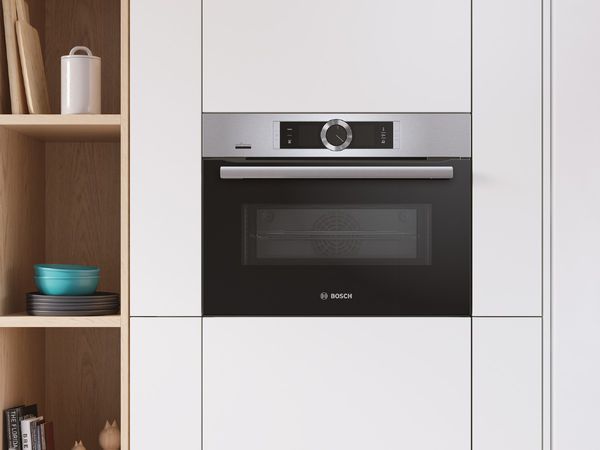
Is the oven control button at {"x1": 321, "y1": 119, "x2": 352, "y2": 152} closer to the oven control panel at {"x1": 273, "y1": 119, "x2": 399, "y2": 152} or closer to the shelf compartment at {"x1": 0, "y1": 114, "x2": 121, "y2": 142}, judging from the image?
the oven control panel at {"x1": 273, "y1": 119, "x2": 399, "y2": 152}

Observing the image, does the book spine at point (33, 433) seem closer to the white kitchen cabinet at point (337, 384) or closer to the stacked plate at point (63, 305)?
the stacked plate at point (63, 305)

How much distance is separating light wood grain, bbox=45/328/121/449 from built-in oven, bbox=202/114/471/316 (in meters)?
0.67

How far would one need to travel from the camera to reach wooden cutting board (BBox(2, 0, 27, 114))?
1933mm

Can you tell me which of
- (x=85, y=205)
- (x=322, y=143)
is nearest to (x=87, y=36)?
(x=85, y=205)

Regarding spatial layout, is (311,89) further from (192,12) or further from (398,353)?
(398,353)

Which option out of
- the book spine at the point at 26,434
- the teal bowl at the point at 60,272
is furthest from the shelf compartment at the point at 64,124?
the book spine at the point at 26,434

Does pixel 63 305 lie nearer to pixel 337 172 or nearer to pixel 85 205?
pixel 85 205

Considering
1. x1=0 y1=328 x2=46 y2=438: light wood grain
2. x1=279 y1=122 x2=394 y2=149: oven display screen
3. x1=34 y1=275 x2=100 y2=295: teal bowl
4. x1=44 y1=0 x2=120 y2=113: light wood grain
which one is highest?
x1=44 y1=0 x2=120 y2=113: light wood grain

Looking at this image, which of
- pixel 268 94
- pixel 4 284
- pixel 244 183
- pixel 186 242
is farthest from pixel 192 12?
pixel 4 284

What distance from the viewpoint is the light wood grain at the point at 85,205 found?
2354 mm

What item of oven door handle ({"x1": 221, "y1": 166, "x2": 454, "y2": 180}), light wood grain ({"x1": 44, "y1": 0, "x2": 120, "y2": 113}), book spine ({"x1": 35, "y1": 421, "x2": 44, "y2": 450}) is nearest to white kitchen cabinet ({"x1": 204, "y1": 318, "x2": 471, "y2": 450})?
oven door handle ({"x1": 221, "y1": 166, "x2": 454, "y2": 180})

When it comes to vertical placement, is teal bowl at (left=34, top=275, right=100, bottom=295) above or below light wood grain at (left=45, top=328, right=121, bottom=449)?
above
